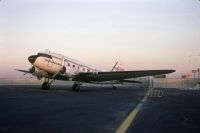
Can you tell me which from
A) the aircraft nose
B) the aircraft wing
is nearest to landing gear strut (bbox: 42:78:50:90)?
the aircraft wing

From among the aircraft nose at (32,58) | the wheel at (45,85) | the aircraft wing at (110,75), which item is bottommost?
the wheel at (45,85)

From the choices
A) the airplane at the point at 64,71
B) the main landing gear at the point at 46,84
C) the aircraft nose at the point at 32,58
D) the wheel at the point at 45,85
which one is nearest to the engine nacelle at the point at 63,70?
the airplane at the point at 64,71

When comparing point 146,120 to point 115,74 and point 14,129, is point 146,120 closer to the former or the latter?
point 14,129

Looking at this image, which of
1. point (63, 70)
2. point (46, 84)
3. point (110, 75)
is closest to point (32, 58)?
point (63, 70)

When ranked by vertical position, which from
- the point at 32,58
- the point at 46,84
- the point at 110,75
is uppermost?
the point at 32,58

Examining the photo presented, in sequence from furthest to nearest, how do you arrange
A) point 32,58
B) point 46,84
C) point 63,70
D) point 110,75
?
point 110,75
point 46,84
point 63,70
point 32,58

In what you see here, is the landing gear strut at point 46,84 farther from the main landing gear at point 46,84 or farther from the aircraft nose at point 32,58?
the aircraft nose at point 32,58

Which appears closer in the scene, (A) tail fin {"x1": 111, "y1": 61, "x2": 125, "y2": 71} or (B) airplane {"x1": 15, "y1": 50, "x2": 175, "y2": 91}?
(B) airplane {"x1": 15, "y1": 50, "x2": 175, "y2": 91}

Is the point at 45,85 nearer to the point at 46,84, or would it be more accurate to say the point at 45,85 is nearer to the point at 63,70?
the point at 46,84

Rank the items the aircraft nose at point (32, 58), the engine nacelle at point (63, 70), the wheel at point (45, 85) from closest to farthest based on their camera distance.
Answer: the aircraft nose at point (32, 58) < the engine nacelle at point (63, 70) < the wheel at point (45, 85)

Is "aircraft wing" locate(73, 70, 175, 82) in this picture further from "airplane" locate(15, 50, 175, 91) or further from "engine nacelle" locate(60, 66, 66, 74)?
"engine nacelle" locate(60, 66, 66, 74)

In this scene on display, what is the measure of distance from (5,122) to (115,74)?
26918 millimetres

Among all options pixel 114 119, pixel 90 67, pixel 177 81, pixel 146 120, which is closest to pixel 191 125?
pixel 146 120

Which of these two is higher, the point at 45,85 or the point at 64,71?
the point at 64,71
